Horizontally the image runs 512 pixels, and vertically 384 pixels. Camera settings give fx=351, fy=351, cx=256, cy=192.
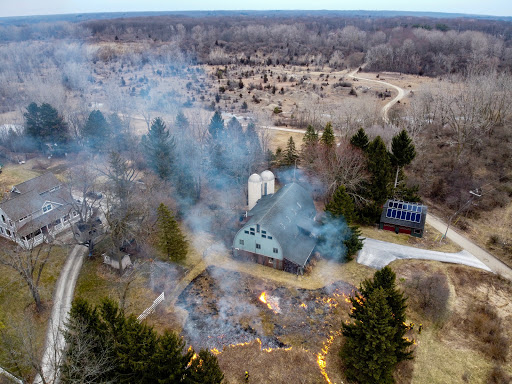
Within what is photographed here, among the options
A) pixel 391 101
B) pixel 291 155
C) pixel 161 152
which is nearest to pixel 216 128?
pixel 291 155

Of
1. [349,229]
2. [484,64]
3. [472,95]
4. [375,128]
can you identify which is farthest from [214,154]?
[484,64]

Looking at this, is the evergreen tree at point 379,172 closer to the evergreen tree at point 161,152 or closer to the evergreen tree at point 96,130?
the evergreen tree at point 161,152

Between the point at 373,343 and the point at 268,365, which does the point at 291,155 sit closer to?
the point at 268,365

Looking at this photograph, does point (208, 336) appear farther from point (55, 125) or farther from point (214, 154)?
point (55, 125)

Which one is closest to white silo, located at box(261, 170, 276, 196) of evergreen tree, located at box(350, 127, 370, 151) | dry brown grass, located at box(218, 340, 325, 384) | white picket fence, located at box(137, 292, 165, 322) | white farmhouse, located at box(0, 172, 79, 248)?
evergreen tree, located at box(350, 127, 370, 151)

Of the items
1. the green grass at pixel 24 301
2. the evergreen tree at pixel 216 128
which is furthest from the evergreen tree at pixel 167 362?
the evergreen tree at pixel 216 128

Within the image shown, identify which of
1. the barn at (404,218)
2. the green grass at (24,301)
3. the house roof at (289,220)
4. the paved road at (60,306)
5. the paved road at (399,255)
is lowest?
the paved road at (399,255)

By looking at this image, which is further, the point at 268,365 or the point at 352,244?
the point at 352,244
